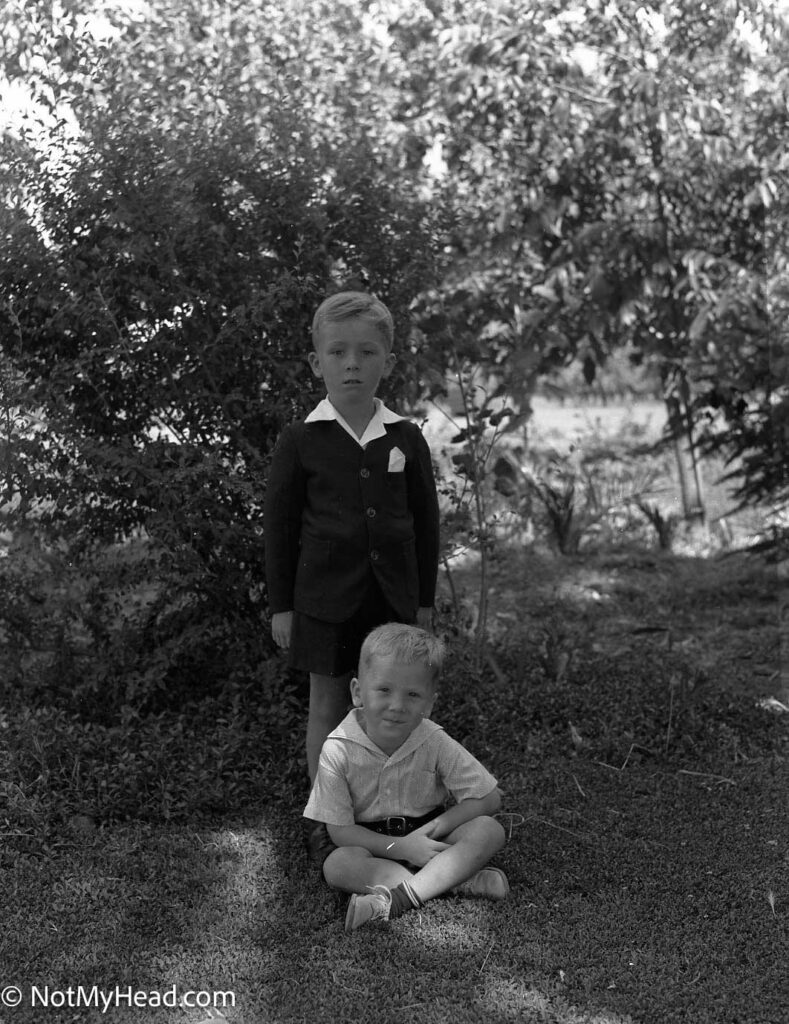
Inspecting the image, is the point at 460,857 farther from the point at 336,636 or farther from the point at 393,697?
the point at 336,636

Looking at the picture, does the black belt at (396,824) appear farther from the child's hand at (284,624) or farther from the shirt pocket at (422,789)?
the child's hand at (284,624)

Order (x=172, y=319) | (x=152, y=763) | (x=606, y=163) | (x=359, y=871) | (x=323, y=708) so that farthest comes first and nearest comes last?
(x=606, y=163) → (x=172, y=319) → (x=152, y=763) → (x=323, y=708) → (x=359, y=871)

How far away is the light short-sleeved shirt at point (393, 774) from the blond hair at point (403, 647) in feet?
0.65

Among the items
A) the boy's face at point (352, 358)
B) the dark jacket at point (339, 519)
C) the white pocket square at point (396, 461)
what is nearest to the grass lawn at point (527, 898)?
the dark jacket at point (339, 519)

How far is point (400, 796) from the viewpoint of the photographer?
3330 millimetres

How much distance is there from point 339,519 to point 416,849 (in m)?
0.94

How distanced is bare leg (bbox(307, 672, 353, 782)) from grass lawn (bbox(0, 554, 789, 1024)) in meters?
0.21

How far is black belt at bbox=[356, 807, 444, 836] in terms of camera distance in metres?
3.32

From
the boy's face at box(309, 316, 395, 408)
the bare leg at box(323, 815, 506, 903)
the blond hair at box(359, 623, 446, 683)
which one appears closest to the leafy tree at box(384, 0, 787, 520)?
the boy's face at box(309, 316, 395, 408)

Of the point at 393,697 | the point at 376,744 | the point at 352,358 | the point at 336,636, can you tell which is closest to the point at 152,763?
the point at 336,636

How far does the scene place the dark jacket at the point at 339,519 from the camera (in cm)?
349

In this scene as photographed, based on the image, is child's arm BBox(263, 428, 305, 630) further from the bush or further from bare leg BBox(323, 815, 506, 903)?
bare leg BBox(323, 815, 506, 903)

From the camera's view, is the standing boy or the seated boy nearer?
the seated boy

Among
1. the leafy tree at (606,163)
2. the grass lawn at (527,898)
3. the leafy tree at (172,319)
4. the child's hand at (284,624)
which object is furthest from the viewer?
the leafy tree at (606,163)
